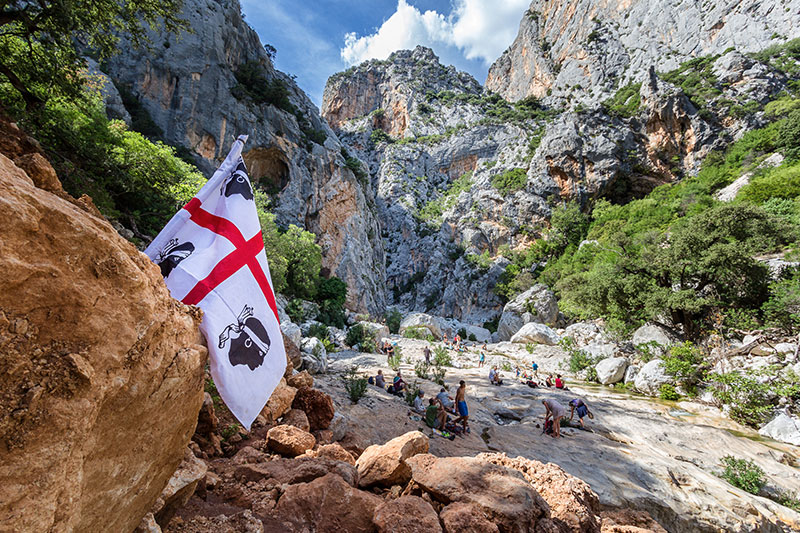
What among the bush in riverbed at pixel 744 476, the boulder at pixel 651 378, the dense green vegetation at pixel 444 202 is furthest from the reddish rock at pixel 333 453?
the dense green vegetation at pixel 444 202

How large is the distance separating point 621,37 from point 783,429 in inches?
2490

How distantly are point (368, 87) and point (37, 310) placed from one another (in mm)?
82992

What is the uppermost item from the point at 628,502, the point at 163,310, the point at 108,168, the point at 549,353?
the point at 549,353

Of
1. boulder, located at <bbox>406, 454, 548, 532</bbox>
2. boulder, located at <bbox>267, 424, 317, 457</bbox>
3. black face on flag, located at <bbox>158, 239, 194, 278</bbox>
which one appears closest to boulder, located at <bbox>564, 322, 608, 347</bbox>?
boulder, located at <bbox>406, 454, 548, 532</bbox>

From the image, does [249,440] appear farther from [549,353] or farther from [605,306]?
[605,306]

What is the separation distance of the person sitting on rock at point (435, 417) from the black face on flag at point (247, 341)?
15.8 ft

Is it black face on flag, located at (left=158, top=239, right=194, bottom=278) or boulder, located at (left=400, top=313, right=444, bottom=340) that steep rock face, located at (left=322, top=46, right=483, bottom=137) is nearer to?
boulder, located at (left=400, top=313, right=444, bottom=340)

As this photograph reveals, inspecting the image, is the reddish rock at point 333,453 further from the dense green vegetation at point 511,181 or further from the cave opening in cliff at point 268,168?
the dense green vegetation at point 511,181

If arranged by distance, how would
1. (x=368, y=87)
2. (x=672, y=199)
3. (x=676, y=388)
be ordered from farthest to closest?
(x=368, y=87)
(x=672, y=199)
(x=676, y=388)

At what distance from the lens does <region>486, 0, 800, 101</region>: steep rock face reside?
1542 inches

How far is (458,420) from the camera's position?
21.6ft

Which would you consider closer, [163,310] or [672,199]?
[163,310]

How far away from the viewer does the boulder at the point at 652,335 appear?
48.3 ft

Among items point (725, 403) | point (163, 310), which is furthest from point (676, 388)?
point (163, 310)
